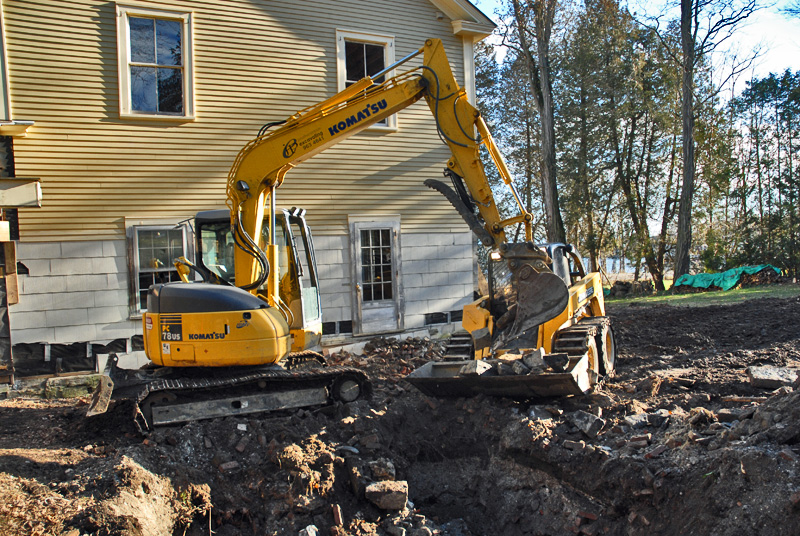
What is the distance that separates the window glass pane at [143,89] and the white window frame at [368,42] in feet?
10.6

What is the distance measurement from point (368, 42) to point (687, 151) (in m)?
14.2

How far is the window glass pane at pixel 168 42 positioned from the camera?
984cm

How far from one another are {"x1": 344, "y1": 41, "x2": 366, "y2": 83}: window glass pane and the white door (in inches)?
113

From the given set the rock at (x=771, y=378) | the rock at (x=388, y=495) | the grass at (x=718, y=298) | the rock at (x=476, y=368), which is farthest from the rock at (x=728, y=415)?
the grass at (x=718, y=298)

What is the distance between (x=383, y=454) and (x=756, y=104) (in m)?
27.7

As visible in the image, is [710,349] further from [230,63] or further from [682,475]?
[230,63]

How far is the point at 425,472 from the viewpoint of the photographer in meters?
5.83

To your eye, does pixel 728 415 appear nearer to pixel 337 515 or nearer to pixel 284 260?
pixel 337 515

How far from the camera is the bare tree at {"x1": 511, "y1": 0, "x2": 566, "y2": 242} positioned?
64.7 ft

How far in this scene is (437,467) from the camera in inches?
233

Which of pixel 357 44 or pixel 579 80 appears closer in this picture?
pixel 357 44

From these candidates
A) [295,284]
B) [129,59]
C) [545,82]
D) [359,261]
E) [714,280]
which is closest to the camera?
[295,284]

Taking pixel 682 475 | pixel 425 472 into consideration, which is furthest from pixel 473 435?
pixel 682 475

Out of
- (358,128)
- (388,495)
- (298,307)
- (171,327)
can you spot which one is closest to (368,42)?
(358,128)
